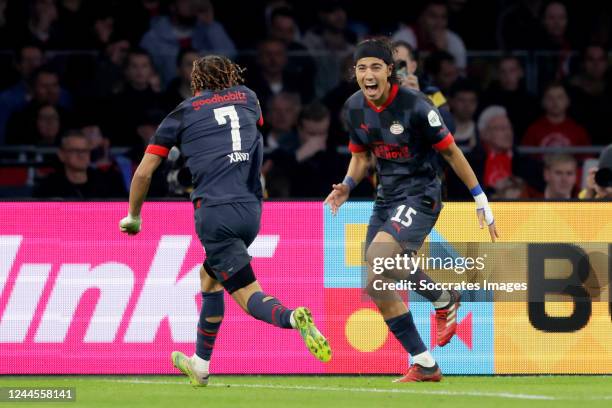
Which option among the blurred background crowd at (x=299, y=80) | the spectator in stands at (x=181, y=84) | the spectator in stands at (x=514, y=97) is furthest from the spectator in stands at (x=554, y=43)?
the spectator in stands at (x=181, y=84)

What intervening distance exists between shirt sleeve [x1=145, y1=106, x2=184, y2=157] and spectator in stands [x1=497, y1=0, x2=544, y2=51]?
7.97 meters

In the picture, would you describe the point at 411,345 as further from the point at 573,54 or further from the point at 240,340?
the point at 573,54

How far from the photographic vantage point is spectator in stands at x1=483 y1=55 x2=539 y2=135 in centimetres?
1568

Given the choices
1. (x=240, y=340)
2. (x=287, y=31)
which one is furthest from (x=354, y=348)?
(x=287, y=31)

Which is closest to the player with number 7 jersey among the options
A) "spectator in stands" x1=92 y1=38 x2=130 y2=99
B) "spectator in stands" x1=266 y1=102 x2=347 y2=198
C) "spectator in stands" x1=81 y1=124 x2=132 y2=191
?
"spectator in stands" x1=81 y1=124 x2=132 y2=191

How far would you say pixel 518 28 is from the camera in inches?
663

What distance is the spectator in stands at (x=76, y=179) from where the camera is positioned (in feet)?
42.5

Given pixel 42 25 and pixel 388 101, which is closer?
pixel 388 101

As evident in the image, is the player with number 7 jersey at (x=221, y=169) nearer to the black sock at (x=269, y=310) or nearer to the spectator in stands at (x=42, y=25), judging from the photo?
the black sock at (x=269, y=310)

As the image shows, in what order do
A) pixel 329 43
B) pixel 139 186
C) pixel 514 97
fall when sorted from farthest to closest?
pixel 329 43 < pixel 514 97 < pixel 139 186

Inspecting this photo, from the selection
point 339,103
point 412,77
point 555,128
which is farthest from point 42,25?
point 412,77

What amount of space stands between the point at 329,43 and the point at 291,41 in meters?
0.41

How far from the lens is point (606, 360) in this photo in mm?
10859

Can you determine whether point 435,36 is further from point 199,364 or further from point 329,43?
point 199,364
